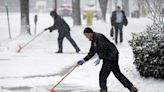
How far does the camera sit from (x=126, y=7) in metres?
55.9

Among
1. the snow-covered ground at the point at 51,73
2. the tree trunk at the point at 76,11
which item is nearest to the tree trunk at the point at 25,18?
the snow-covered ground at the point at 51,73

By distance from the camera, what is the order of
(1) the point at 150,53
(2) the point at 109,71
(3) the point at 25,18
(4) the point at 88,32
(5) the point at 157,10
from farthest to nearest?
(3) the point at 25,18 → (5) the point at 157,10 → (1) the point at 150,53 → (2) the point at 109,71 → (4) the point at 88,32

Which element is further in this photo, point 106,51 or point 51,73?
point 51,73

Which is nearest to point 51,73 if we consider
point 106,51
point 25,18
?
point 106,51

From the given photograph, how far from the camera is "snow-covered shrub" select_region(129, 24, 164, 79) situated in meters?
12.4

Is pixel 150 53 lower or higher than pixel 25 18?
higher

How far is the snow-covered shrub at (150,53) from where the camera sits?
12398 millimetres

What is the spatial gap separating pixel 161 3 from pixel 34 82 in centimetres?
1114

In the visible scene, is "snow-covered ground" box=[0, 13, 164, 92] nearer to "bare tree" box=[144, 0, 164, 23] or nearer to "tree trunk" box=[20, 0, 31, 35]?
"tree trunk" box=[20, 0, 31, 35]

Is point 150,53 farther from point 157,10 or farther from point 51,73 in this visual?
point 157,10

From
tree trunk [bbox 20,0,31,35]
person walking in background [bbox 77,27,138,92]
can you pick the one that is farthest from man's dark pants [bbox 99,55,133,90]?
tree trunk [bbox 20,0,31,35]

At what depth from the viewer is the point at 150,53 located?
41.2 ft

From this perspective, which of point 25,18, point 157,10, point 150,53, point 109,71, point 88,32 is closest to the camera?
point 88,32

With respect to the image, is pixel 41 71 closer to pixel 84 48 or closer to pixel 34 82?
pixel 34 82
